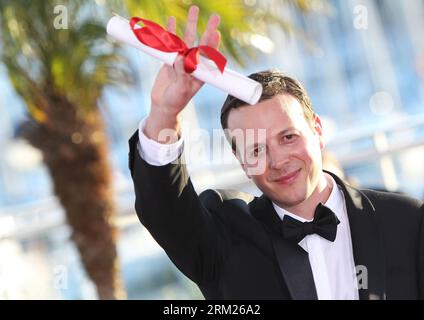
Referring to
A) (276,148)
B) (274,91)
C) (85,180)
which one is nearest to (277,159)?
(276,148)

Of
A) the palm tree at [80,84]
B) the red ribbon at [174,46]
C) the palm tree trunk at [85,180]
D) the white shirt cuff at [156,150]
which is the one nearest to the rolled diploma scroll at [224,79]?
the red ribbon at [174,46]

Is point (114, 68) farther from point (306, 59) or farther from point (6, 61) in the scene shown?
point (306, 59)

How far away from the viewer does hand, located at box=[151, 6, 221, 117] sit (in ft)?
3.77

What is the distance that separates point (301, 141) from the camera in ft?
4.12

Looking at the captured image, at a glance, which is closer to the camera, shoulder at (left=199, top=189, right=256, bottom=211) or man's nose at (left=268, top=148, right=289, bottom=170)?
man's nose at (left=268, top=148, right=289, bottom=170)

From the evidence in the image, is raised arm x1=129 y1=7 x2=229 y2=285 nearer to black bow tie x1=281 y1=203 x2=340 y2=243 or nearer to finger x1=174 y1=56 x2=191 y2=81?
finger x1=174 y1=56 x2=191 y2=81

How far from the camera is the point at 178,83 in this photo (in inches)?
45.2

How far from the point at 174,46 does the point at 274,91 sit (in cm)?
21

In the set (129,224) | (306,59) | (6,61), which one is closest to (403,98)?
(306,59)

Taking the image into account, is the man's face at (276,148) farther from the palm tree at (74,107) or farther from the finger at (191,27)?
the palm tree at (74,107)

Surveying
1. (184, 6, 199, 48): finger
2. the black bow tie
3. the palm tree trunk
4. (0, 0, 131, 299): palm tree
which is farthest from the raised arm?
the palm tree trunk

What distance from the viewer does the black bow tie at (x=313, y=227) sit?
1270 millimetres

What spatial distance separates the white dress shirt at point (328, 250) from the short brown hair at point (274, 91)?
0.13m

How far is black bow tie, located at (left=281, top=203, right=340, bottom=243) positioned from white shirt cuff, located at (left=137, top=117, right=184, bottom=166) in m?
0.24
